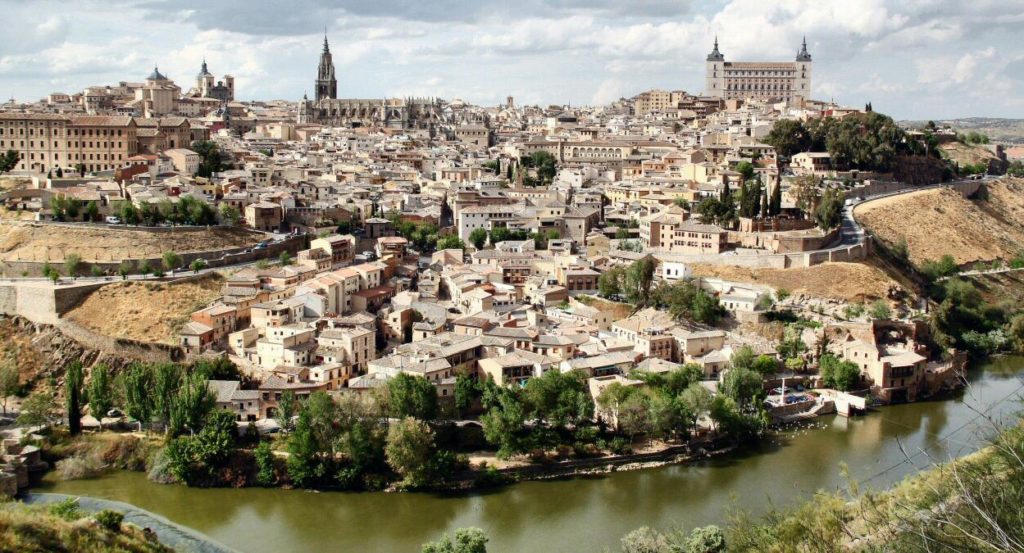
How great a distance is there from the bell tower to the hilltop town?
17638 millimetres

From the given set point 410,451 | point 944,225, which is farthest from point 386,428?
point 944,225

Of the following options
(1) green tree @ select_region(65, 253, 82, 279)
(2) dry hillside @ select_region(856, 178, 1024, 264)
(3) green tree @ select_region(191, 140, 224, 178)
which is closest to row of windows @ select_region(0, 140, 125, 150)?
(3) green tree @ select_region(191, 140, 224, 178)

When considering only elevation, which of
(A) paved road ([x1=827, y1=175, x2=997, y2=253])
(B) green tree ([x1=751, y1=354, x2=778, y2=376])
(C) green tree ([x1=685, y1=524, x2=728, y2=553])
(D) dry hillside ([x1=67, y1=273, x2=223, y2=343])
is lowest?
(C) green tree ([x1=685, y1=524, x2=728, y2=553])

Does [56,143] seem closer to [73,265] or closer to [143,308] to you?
[73,265]

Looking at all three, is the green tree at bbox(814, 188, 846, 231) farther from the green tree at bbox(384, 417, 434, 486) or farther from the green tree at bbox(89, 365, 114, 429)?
the green tree at bbox(89, 365, 114, 429)

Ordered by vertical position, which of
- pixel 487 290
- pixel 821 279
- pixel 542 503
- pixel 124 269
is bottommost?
pixel 542 503

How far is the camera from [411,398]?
13648 millimetres

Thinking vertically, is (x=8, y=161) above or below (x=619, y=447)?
above

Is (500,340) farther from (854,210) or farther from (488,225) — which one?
(854,210)

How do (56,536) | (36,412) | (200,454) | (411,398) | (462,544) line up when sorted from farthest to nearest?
1. (36,412)
2. (411,398)
3. (200,454)
4. (462,544)
5. (56,536)

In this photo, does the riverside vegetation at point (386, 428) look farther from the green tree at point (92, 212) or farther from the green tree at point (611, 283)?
the green tree at point (92, 212)

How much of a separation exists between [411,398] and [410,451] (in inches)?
39.9

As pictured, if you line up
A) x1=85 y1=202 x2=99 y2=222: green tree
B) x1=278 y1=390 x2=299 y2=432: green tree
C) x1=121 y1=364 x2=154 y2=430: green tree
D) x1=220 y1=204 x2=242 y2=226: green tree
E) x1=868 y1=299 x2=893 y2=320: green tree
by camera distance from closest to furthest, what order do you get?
x1=278 y1=390 x2=299 y2=432: green tree → x1=121 y1=364 x2=154 y2=430: green tree → x1=868 y1=299 x2=893 y2=320: green tree → x1=85 y1=202 x2=99 y2=222: green tree → x1=220 y1=204 x2=242 y2=226: green tree

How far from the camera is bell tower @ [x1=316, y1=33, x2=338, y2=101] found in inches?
1929
